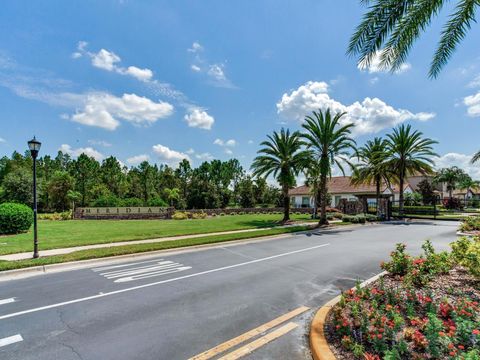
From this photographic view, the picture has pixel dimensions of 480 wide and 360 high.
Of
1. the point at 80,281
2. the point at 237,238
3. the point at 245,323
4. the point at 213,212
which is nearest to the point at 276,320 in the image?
the point at 245,323

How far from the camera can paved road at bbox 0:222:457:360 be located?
14.3 feet

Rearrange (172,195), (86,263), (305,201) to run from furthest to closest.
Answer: (305,201) → (172,195) → (86,263)

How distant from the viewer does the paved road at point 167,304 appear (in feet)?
14.3

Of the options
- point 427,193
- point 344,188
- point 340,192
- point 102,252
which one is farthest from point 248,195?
point 102,252

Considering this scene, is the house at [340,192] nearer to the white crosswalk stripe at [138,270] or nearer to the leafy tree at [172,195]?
the leafy tree at [172,195]

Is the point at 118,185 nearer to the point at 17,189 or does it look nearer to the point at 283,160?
the point at 17,189

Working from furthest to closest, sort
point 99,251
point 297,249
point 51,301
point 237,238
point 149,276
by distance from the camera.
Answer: point 237,238
point 297,249
point 99,251
point 149,276
point 51,301

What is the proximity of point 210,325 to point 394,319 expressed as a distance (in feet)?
9.90

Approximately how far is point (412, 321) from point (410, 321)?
45 centimetres

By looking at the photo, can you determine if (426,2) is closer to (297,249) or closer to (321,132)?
(297,249)

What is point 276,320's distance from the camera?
5.26 meters

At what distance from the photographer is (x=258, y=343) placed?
14.4 feet

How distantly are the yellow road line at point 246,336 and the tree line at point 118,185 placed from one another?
116 ft

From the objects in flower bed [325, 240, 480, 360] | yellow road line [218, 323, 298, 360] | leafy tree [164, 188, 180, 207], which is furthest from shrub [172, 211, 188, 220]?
yellow road line [218, 323, 298, 360]
